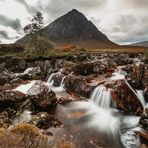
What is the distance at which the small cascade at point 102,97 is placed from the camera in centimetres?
2055

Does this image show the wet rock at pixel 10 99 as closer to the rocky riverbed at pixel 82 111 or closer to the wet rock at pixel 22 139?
the rocky riverbed at pixel 82 111

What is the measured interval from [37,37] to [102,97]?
36.4 metres

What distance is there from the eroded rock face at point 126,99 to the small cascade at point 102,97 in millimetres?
607

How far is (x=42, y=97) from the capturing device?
20109 millimetres

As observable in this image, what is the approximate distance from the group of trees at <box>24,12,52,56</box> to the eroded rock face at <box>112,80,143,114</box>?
33.2 metres

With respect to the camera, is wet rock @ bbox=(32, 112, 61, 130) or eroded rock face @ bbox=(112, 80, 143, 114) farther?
eroded rock face @ bbox=(112, 80, 143, 114)

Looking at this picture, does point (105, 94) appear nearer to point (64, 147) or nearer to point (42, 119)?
point (42, 119)

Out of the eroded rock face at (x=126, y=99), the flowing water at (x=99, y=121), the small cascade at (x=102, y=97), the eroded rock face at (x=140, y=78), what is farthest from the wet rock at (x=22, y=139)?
the eroded rock face at (x=140, y=78)

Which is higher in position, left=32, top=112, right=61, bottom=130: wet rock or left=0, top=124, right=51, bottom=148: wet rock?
left=0, top=124, right=51, bottom=148: wet rock

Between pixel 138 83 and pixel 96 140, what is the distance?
10468 mm

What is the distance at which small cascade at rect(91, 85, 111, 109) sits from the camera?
20.6 meters

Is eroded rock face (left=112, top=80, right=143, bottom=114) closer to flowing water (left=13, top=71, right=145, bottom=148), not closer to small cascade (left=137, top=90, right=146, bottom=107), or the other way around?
flowing water (left=13, top=71, right=145, bottom=148)

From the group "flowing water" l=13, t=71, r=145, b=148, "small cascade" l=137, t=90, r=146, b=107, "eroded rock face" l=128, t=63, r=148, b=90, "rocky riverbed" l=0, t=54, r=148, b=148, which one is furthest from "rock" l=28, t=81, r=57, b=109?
"eroded rock face" l=128, t=63, r=148, b=90

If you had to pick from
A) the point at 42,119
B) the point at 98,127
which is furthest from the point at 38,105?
the point at 98,127
